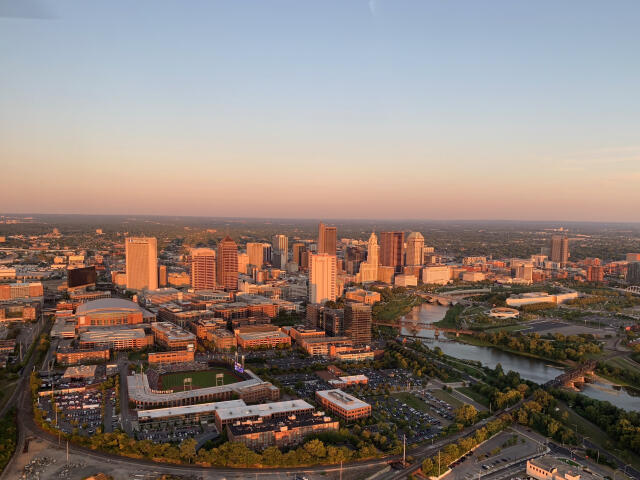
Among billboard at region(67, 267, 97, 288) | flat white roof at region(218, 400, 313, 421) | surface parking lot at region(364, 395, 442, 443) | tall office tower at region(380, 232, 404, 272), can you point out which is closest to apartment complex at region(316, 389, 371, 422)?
surface parking lot at region(364, 395, 442, 443)

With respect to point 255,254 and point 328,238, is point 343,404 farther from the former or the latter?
point 255,254

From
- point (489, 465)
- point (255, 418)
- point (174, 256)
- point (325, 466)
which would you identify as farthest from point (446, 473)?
point (174, 256)

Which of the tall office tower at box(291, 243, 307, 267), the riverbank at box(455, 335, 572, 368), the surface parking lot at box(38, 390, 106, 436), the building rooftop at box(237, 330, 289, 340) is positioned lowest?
the riverbank at box(455, 335, 572, 368)

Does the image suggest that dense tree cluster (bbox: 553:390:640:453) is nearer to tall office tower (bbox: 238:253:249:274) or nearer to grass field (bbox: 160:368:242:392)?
grass field (bbox: 160:368:242:392)

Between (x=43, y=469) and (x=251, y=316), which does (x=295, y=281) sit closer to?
(x=251, y=316)

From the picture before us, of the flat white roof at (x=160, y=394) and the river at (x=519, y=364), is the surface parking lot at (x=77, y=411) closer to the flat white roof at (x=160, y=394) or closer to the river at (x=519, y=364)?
the flat white roof at (x=160, y=394)

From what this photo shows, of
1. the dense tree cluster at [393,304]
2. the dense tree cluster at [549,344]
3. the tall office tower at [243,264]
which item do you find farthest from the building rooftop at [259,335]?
the tall office tower at [243,264]
